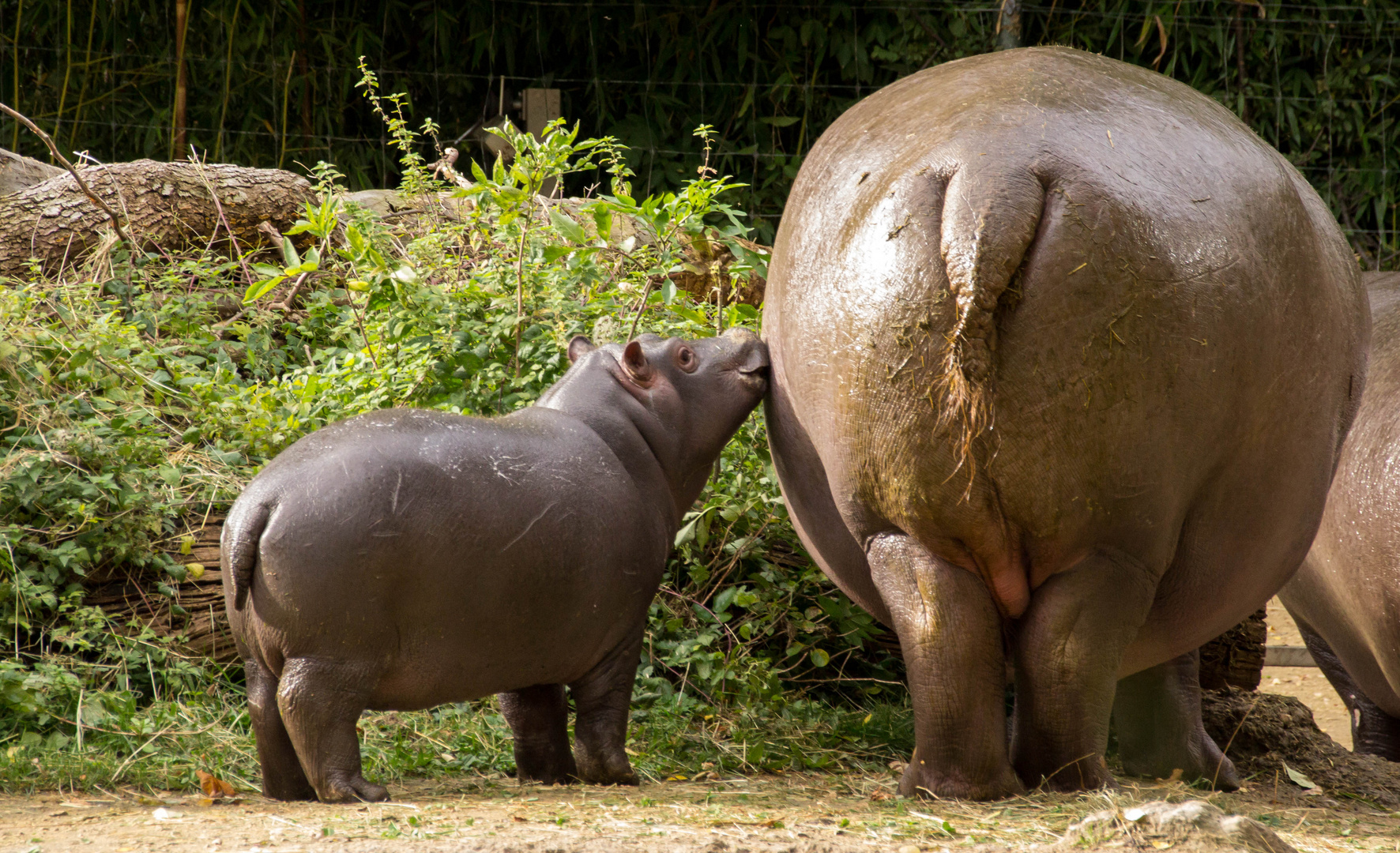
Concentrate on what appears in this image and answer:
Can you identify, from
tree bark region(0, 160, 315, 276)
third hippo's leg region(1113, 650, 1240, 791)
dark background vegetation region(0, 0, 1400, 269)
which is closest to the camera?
third hippo's leg region(1113, 650, 1240, 791)

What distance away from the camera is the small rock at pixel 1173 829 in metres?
2.29

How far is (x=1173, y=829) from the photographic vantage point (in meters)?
2.35

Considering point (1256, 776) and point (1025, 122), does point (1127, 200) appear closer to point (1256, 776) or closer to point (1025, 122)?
point (1025, 122)

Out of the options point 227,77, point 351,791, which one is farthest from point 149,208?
point 351,791

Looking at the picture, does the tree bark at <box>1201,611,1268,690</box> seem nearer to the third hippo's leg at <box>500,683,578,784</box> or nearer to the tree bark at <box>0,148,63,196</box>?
the third hippo's leg at <box>500,683,578,784</box>

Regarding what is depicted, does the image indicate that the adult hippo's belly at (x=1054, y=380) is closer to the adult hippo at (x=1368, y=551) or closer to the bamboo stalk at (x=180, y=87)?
the adult hippo at (x=1368, y=551)

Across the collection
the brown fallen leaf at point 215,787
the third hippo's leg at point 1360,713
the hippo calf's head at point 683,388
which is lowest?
the third hippo's leg at point 1360,713

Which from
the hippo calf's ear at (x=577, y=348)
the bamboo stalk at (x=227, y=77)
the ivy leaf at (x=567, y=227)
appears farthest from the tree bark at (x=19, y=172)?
the hippo calf's ear at (x=577, y=348)

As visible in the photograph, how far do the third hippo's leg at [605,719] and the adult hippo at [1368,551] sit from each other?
206 centimetres

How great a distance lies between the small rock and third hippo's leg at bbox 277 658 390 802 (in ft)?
5.13

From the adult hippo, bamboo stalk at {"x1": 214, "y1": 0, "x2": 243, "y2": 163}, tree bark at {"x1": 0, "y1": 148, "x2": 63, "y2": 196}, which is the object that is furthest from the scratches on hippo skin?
bamboo stalk at {"x1": 214, "y1": 0, "x2": 243, "y2": 163}

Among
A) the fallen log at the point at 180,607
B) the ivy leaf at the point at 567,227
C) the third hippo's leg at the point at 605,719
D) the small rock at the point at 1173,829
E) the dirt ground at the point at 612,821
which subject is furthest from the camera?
the ivy leaf at the point at 567,227

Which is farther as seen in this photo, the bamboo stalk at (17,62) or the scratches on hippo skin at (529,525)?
the bamboo stalk at (17,62)

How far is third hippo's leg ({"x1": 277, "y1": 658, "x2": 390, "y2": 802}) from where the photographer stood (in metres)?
3.00
